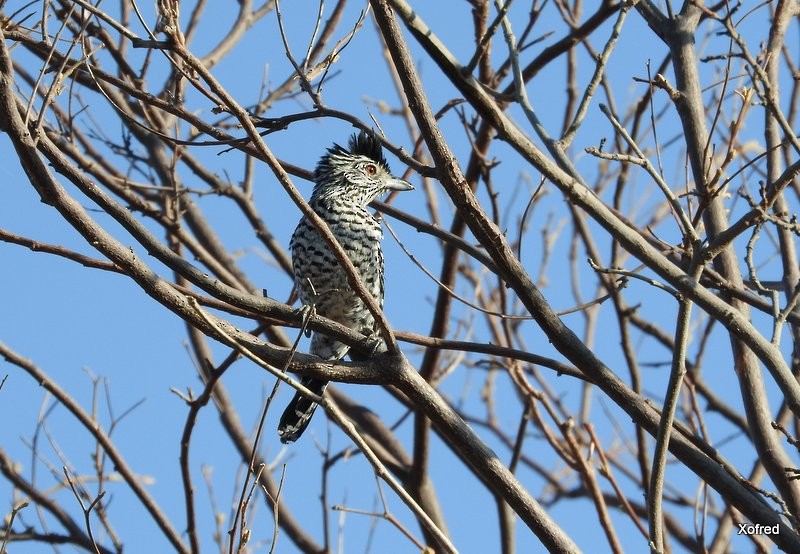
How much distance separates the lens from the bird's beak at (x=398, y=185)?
5.88 metres

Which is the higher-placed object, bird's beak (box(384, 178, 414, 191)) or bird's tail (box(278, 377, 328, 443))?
bird's beak (box(384, 178, 414, 191))

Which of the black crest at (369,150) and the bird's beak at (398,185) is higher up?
the black crest at (369,150)

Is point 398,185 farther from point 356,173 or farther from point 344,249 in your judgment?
point 344,249

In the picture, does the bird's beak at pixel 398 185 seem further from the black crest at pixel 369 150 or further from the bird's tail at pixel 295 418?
the bird's tail at pixel 295 418

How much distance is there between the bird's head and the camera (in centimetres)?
589

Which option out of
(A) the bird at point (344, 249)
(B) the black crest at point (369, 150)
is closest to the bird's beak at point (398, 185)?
(A) the bird at point (344, 249)

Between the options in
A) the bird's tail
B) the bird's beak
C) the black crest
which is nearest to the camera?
the bird's tail

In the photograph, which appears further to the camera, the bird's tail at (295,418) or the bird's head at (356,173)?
the bird's head at (356,173)

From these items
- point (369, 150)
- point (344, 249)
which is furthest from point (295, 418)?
point (369, 150)

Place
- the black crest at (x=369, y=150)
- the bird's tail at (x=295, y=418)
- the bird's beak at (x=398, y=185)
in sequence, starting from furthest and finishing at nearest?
the black crest at (x=369, y=150) → the bird's beak at (x=398, y=185) → the bird's tail at (x=295, y=418)

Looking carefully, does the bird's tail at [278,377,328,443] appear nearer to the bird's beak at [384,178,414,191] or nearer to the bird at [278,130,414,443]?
the bird at [278,130,414,443]

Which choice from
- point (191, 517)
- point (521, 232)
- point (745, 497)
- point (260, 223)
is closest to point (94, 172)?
point (260, 223)

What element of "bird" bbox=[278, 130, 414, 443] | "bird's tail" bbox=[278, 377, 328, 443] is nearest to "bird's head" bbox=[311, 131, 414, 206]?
"bird" bbox=[278, 130, 414, 443]

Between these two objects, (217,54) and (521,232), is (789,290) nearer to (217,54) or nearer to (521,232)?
→ (521,232)
